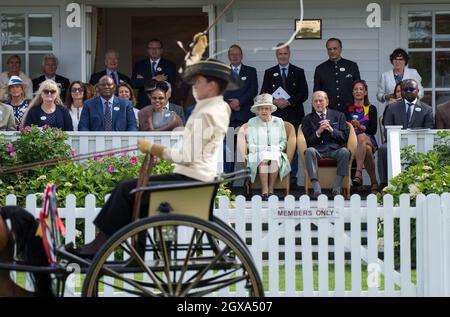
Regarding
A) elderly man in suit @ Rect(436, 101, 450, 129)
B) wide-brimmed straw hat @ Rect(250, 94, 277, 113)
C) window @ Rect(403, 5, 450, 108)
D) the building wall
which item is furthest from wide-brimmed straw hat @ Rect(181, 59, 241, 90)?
window @ Rect(403, 5, 450, 108)

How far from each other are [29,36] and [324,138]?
18.0 ft

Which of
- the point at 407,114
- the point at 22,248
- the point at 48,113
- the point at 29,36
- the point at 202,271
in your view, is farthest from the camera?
the point at 29,36

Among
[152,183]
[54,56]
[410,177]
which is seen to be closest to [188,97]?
[54,56]

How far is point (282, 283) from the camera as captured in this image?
12.4 metres

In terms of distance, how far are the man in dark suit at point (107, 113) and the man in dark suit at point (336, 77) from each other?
2.96 meters

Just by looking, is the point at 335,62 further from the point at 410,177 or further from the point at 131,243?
the point at 131,243

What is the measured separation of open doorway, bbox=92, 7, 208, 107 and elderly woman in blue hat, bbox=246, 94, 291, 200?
6.13m

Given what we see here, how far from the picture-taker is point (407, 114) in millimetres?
15805

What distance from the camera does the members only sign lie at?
11344 millimetres

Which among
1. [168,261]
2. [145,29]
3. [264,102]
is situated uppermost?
[145,29]

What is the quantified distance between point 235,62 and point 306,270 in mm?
6518

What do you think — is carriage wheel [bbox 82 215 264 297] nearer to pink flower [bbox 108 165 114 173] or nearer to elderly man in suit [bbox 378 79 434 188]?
pink flower [bbox 108 165 114 173]

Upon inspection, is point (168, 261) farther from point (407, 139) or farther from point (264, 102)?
point (264, 102)

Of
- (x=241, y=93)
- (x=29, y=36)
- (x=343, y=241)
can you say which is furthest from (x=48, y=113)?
(x=343, y=241)
